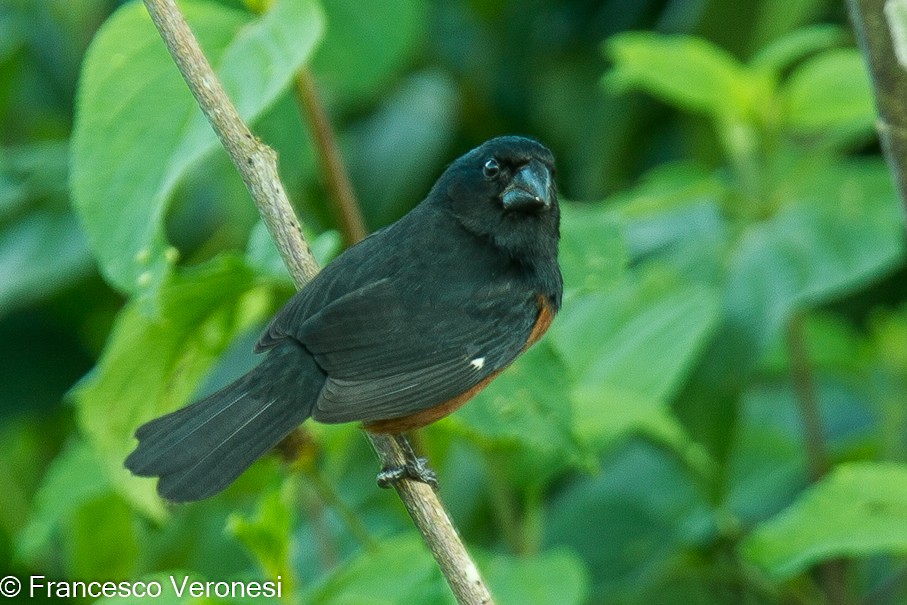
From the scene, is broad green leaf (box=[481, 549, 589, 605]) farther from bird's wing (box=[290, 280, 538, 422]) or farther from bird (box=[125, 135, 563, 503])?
bird's wing (box=[290, 280, 538, 422])

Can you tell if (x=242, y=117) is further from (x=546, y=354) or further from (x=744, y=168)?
(x=744, y=168)

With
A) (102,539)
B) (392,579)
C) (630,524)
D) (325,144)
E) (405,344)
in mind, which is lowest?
(630,524)

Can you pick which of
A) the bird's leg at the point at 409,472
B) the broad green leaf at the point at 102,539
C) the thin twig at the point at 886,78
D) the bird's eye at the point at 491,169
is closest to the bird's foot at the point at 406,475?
the bird's leg at the point at 409,472

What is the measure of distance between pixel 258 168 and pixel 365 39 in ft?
4.84

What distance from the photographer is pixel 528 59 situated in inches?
199

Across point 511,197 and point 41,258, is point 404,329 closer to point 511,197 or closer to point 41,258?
point 511,197

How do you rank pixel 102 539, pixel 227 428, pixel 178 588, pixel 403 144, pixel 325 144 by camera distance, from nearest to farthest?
pixel 178 588, pixel 227 428, pixel 325 144, pixel 102 539, pixel 403 144

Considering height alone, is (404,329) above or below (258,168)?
below

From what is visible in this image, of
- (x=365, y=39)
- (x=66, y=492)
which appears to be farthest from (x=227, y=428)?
(x=365, y=39)

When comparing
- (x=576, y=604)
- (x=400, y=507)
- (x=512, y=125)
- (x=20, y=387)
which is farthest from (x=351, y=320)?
(x=512, y=125)

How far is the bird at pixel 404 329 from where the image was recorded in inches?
85.9

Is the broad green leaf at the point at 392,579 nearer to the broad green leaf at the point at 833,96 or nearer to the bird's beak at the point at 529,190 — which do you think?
the bird's beak at the point at 529,190

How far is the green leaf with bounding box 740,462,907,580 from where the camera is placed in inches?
98.7

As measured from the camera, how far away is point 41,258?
3.98 metres
